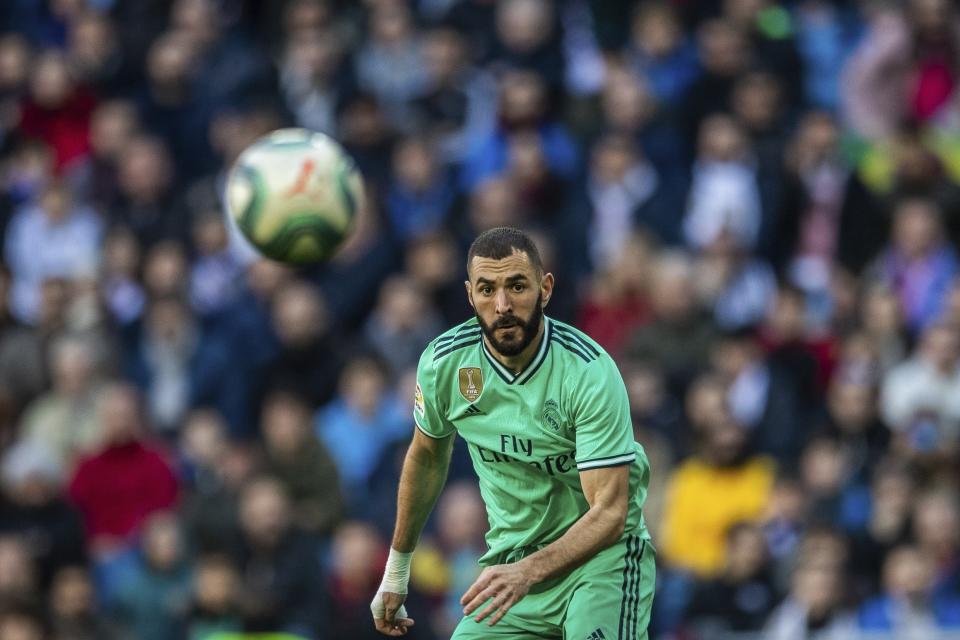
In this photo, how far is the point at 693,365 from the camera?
474 inches

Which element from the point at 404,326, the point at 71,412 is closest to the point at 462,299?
the point at 404,326

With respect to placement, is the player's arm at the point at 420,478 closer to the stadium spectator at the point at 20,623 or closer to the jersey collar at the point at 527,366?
the jersey collar at the point at 527,366

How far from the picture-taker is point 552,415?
A: 6.53 m

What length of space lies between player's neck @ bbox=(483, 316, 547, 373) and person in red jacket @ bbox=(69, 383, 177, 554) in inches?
258

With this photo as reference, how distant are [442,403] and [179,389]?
724 cm

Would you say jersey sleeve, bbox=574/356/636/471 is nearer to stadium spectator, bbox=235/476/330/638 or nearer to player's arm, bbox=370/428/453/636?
player's arm, bbox=370/428/453/636

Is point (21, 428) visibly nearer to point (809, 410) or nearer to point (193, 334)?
point (193, 334)

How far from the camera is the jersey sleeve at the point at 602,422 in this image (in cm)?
636

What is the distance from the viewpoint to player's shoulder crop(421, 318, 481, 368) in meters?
6.69

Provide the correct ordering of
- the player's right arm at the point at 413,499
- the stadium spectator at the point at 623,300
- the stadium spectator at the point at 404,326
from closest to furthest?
the player's right arm at the point at 413,499 < the stadium spectator at the point at 623,300 < the stadium spectator at the point at 404,326

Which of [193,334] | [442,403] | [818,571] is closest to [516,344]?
[442,403]

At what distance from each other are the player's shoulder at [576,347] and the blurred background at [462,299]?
425 cm

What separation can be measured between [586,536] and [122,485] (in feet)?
23.0

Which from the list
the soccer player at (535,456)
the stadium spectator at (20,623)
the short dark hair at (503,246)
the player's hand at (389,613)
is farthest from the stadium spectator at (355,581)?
the short dark hair at (503,246)
